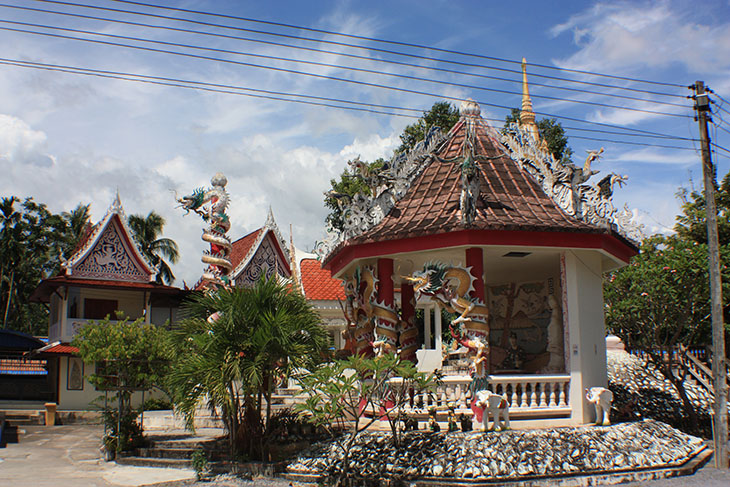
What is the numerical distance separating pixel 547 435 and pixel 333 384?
3.72m

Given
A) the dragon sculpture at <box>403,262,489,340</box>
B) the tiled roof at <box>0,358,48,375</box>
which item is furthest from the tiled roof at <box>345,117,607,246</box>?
the tiled roof at <box>0,358,48,375</box>

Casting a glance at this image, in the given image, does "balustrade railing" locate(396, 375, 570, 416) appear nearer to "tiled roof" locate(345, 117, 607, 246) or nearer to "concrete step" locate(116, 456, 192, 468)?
"tiled roof" locate(345, 117, 607, 246)

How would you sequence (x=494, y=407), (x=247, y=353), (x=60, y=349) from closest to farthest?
(x=494, y=407)
(x=247, y=353)
(x=60, y=349)

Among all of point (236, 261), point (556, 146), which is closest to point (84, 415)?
point (236, 261)

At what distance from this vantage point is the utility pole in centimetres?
1273

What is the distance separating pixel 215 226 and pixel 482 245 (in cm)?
867

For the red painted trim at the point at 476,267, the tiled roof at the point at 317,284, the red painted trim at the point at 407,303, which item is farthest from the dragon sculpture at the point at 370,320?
the tiled roof at the point at 317,284

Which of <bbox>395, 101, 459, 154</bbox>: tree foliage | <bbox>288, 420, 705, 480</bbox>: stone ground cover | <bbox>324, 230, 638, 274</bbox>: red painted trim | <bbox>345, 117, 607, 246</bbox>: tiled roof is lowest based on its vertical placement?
<bbox>288, 420, 705, 480</bbox>: stone ground cover

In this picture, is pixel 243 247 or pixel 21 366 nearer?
pixel 21 366

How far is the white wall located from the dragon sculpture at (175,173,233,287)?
9258mm

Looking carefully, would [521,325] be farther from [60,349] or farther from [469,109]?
[60,349]

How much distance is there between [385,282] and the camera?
14.0 meters

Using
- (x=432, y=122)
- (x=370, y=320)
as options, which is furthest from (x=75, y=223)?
(x=370, y=320)

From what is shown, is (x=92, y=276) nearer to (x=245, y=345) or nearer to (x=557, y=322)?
(x=245, y=345)
